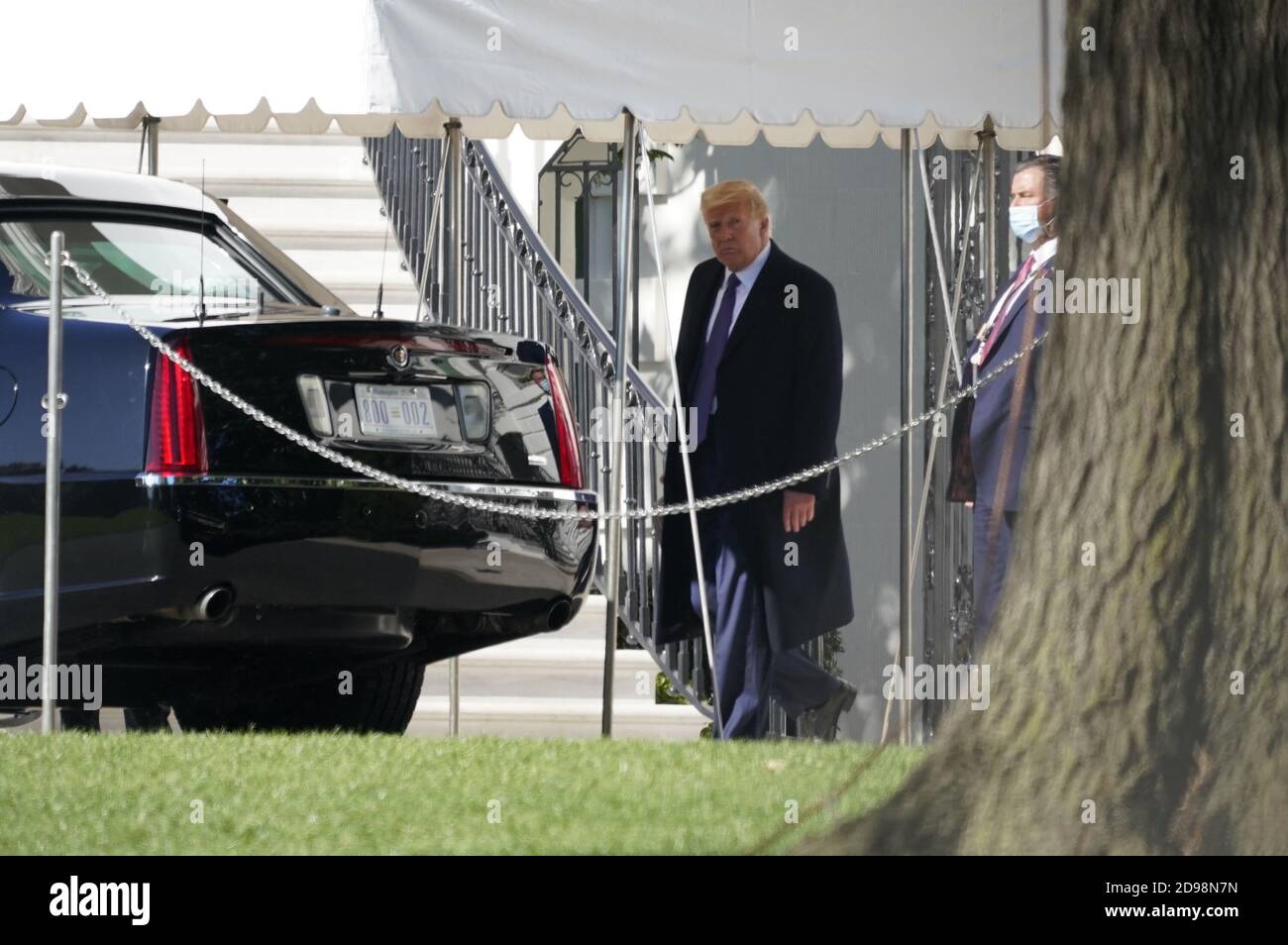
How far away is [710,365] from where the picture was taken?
8516 mm

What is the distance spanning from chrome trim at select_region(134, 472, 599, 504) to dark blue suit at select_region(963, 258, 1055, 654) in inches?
58.2

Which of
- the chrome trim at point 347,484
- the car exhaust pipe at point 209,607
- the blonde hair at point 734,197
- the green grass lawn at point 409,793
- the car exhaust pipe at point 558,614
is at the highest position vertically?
the blonde hair at point 734,197

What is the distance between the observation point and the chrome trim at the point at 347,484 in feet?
21.1

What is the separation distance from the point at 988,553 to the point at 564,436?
1.64 metres

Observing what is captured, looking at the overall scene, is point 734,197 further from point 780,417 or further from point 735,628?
point 735,628

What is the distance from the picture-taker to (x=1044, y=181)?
854cm

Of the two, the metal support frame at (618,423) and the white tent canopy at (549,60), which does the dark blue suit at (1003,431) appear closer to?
the white tent canopy at (549,60)

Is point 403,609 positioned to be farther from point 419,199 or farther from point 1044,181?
point 419,199

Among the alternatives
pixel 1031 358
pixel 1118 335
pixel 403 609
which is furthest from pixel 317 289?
pixel 1118 335

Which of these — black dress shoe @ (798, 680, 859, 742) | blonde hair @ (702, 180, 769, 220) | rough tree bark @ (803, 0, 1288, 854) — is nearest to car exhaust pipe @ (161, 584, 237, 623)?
rough tree bark @ (803, 0, 1288, 854)

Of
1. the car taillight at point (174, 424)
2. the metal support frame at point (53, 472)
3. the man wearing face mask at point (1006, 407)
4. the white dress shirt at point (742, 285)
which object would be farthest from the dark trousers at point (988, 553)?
the metal support frame at point (53, 472)

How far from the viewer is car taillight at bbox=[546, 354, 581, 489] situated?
7609 mm
